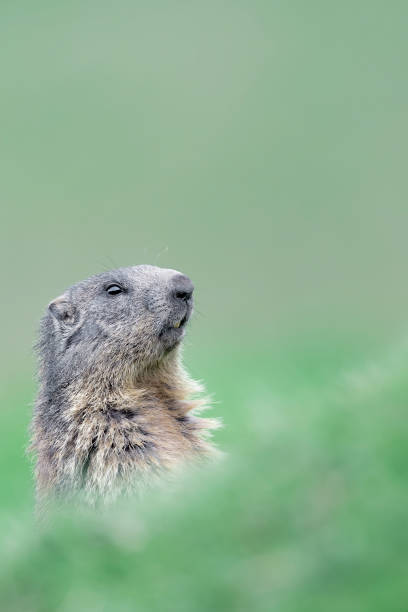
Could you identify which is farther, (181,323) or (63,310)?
(63,310)

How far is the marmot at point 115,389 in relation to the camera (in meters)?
6.43

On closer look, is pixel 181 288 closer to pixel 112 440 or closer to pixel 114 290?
pixel 114 290

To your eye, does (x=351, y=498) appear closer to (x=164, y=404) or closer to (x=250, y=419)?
(x=250, y=419)

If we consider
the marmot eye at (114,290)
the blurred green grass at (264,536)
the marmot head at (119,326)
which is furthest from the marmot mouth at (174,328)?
the blurred green grass at (264,536)

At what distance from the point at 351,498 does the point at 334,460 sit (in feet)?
0.87

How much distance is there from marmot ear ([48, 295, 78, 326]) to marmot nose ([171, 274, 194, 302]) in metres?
1.00

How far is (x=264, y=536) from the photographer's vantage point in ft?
8.79

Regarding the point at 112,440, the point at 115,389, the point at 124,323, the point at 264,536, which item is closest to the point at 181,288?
the point at 124,323

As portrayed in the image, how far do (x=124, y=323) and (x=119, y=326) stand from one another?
0.05 meters

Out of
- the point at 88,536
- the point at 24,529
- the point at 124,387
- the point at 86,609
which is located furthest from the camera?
the point at 124,387

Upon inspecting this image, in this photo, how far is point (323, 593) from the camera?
232 cm

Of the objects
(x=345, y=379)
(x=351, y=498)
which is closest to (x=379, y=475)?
(x=351, y=498)

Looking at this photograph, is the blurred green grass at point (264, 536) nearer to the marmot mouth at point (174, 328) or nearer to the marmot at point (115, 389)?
the marmot at point (115, 389)

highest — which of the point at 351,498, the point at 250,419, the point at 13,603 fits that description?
the point at 250,419
